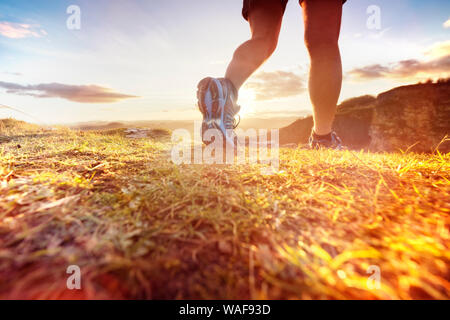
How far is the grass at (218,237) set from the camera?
1.89 ft

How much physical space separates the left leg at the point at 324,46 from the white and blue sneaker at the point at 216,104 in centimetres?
112

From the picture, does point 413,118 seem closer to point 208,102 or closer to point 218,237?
point 208,102

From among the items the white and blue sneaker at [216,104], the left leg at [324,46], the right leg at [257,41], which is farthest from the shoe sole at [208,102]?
the left leg at [324,46]

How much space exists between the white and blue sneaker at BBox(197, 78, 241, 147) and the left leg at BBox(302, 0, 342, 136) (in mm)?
1116

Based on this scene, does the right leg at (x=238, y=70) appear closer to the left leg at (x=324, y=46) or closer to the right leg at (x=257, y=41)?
the right leg at (x=257, y=41)

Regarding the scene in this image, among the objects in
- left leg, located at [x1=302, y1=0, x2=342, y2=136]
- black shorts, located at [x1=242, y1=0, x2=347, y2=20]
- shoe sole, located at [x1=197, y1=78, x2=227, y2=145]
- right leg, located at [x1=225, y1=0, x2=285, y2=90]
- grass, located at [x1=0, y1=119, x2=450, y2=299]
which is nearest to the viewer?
grass, located at [x1=0, y1=119, x2=450, y2=299]

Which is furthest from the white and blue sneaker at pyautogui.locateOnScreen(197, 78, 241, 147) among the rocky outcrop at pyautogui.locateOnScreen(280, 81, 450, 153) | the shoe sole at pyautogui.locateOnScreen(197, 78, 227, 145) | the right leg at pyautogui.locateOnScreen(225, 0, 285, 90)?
the rocky outcrop at pyautogui.locateOnScreen(280, 81, 450, 153)

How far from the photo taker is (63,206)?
0.90 metres

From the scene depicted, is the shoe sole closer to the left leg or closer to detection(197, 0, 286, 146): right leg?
detection(197, 0, 286, 146): right leg

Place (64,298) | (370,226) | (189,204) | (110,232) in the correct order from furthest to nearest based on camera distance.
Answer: (189,204) < (370,226) < (110,232) < (64,298)

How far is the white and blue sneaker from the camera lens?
8.38 feet
